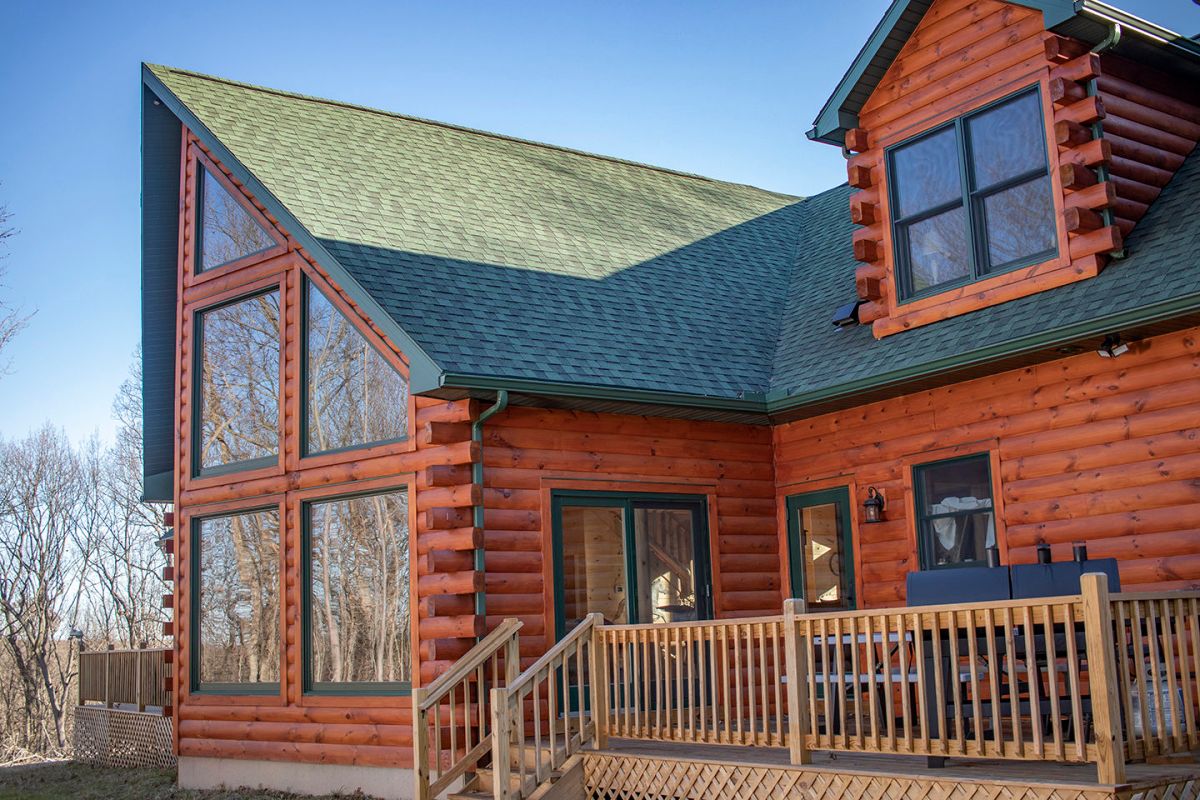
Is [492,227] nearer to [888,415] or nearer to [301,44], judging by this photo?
[888,415]

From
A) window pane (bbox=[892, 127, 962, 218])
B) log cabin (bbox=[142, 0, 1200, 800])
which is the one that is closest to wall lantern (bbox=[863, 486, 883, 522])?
log cabin (bbox=[142, 0, 1200, 800])

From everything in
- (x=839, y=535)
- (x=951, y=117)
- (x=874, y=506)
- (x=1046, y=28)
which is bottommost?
(x=839, y=535)

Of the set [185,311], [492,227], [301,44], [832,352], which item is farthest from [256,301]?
[301,44]

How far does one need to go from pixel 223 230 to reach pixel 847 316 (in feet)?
22.7

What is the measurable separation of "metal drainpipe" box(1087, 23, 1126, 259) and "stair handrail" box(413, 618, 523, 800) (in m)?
5.80

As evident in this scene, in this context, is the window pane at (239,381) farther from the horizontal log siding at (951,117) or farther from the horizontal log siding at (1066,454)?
the horizontal log siding at (951,117)

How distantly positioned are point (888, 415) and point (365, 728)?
563 centimetres

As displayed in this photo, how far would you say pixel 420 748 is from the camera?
Answer: 9719mm

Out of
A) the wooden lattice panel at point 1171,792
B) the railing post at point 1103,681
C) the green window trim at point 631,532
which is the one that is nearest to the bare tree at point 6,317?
the green window trim at point 631,532

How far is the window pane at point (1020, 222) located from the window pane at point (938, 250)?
0.25m

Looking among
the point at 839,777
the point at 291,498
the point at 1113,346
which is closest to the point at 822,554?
the point at 1113,346

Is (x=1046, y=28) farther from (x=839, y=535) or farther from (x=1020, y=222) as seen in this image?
(x=839, y=535)

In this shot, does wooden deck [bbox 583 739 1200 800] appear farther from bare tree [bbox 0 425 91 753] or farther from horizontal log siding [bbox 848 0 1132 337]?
bare tree [bbox 0 425 91 753]

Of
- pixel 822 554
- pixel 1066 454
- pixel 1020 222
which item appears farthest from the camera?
pixel 822 554
